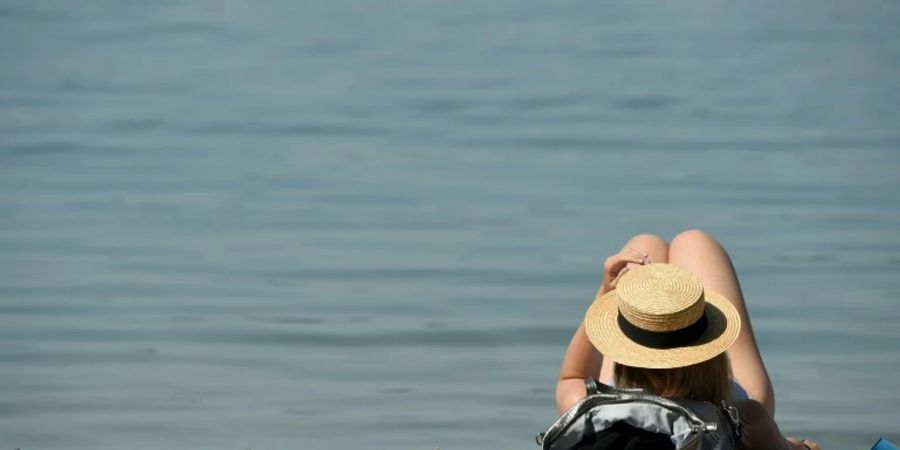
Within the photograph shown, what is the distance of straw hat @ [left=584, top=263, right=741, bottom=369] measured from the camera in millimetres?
3053

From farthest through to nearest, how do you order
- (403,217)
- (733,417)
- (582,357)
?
(403,217)
(582,357)
(733,417)

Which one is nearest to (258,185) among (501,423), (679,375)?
(501,423)

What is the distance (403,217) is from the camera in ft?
28.3

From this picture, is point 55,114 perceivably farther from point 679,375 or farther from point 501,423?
point 679,375

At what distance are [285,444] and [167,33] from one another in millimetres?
12024

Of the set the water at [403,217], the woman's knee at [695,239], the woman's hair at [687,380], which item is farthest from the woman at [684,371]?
the water at [403,217]

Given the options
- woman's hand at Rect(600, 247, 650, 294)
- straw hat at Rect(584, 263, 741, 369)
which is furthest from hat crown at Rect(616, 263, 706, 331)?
woman's hand at Rect(600, 247, 650, 294)

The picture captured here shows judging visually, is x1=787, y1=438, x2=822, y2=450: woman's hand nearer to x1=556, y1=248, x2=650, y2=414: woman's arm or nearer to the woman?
the woman

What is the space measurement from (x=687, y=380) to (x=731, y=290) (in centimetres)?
109

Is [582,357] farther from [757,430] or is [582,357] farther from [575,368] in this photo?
[757,430]

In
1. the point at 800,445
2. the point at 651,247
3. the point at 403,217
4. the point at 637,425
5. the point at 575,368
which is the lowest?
the point at 403,217

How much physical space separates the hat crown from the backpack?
15 centimetres

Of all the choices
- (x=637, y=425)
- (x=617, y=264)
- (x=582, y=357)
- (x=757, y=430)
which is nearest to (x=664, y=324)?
(x=637, y=425)

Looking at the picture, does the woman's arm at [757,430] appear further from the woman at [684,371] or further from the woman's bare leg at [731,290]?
the woman's bare leg at [731,290]
